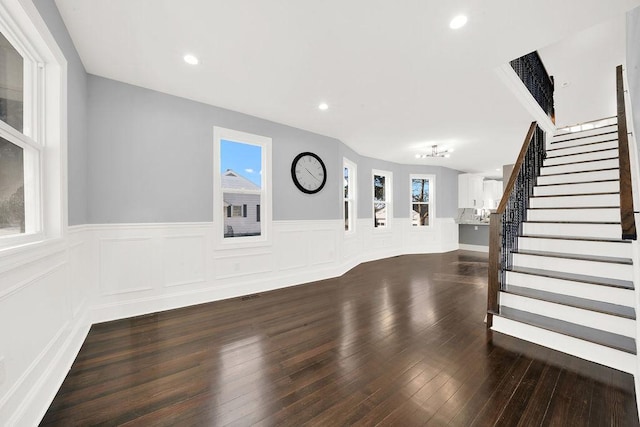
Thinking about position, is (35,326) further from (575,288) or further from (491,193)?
(491,193)

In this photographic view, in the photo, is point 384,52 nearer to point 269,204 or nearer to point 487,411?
point 269,204

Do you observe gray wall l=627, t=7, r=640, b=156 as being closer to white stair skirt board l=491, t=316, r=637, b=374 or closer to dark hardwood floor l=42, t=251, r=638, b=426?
white stair skirt board l=491, t=316, r=637, b=374

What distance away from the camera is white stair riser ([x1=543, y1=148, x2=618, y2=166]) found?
3.73m

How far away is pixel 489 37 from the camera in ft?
6.96

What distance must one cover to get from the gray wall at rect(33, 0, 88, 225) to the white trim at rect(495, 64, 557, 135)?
381cm

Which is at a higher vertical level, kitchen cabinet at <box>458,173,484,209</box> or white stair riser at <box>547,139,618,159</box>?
white stair riser at <box>547,139,618,159</box>

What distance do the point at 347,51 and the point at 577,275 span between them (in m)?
3.06

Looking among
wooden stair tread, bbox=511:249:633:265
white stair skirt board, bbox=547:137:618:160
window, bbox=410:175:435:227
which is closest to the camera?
wooden stair tread, bbox=511:249:633:265

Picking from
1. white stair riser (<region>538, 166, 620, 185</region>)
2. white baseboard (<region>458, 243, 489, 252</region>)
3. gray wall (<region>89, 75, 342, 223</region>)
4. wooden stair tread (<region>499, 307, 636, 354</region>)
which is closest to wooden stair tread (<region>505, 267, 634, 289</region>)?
wooden stair tread (<region>499, 307, 636, 354</region>)

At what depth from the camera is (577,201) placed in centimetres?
330

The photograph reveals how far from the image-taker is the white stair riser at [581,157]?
12.2ft

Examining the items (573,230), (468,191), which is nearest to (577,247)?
(573,230)

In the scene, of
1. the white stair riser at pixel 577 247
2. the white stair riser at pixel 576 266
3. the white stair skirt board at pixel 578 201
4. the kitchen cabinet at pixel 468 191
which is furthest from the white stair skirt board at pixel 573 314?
the kitchen cabinet at pixel 468 191

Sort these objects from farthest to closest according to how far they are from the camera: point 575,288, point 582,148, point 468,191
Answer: point 468,191, point 582,148, point 575,288
